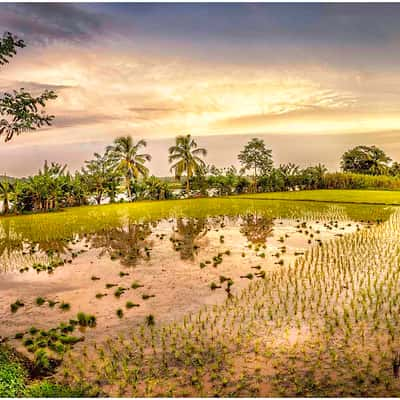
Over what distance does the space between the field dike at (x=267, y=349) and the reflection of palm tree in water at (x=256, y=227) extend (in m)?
6.28

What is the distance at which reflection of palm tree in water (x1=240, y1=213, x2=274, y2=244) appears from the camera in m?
14.6

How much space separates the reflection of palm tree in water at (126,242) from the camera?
1222 cm

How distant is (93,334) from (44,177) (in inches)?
934

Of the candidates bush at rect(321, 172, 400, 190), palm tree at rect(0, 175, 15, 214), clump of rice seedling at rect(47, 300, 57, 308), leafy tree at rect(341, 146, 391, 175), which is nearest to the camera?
clump of rice seedling at rect(47, 300, 57, 308)

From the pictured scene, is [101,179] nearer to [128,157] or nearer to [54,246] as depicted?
[128,157]

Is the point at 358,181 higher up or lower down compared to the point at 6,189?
lower down

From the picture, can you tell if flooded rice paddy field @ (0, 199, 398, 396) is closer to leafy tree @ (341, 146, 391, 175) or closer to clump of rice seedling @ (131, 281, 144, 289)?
clump of rice seedling @ (131, 281, 144, 289)

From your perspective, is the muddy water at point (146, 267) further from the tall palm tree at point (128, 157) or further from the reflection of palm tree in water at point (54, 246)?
the tall palm tree at point (128, 157)

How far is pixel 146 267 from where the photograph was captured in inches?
417

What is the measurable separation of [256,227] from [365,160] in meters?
40.2

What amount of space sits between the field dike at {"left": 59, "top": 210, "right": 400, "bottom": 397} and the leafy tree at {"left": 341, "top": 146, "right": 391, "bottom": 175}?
152ft

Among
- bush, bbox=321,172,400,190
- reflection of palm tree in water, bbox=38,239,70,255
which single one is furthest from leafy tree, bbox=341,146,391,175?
reflection of palm tree in water, bbox=38,239,70,255

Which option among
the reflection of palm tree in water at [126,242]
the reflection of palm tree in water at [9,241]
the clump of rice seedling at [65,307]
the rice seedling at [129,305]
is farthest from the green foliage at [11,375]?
the reflection of palm tree in water at [9,241]

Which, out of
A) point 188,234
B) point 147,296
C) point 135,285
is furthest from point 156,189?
point 147,296
